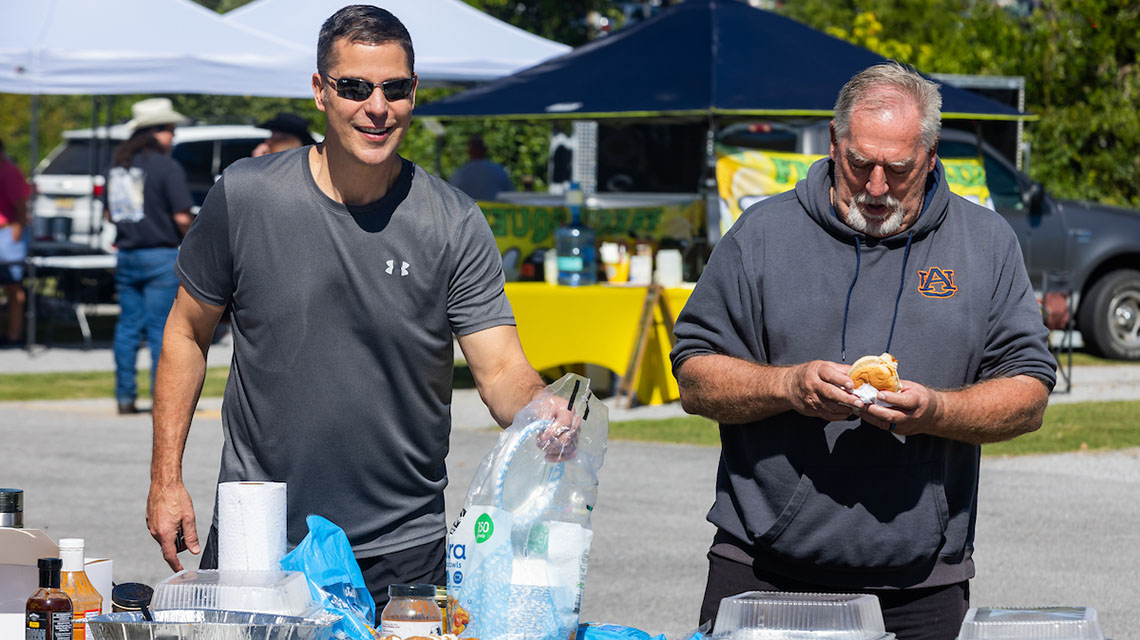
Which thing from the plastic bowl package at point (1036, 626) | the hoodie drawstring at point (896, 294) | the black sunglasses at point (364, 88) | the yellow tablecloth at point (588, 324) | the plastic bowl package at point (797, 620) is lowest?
the yellow tablecloth at point (588, 324)

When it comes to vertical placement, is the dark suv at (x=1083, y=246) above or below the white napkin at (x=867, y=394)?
below

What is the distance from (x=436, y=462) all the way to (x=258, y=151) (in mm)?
6253

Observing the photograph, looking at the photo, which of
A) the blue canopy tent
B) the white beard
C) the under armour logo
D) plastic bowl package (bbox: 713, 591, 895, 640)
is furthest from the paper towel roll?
the blue canopy tent

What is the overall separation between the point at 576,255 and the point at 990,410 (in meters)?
8.73

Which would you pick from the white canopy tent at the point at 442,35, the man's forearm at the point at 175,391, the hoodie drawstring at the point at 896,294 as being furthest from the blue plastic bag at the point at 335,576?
the white canopy tent at the point at 442,35

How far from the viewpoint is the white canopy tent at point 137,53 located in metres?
14.2

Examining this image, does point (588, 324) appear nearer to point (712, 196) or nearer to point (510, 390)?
point (712, 196)

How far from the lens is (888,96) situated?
10.6ft

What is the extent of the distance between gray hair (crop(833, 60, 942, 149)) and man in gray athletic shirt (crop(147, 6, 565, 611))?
90cm

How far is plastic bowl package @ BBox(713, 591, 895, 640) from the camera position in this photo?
254 centimetres

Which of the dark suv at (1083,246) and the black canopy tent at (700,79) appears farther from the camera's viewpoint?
the dark suv at (1083,246)

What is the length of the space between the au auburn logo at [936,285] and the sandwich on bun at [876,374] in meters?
0.39

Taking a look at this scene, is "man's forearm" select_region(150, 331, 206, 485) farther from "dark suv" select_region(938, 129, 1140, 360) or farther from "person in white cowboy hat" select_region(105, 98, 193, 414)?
"dark suv" select_region(938, 129, 1140, 360)

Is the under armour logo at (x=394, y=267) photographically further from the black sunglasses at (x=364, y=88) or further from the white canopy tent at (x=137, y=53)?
the white canopy tent at (x=137, y=53)
